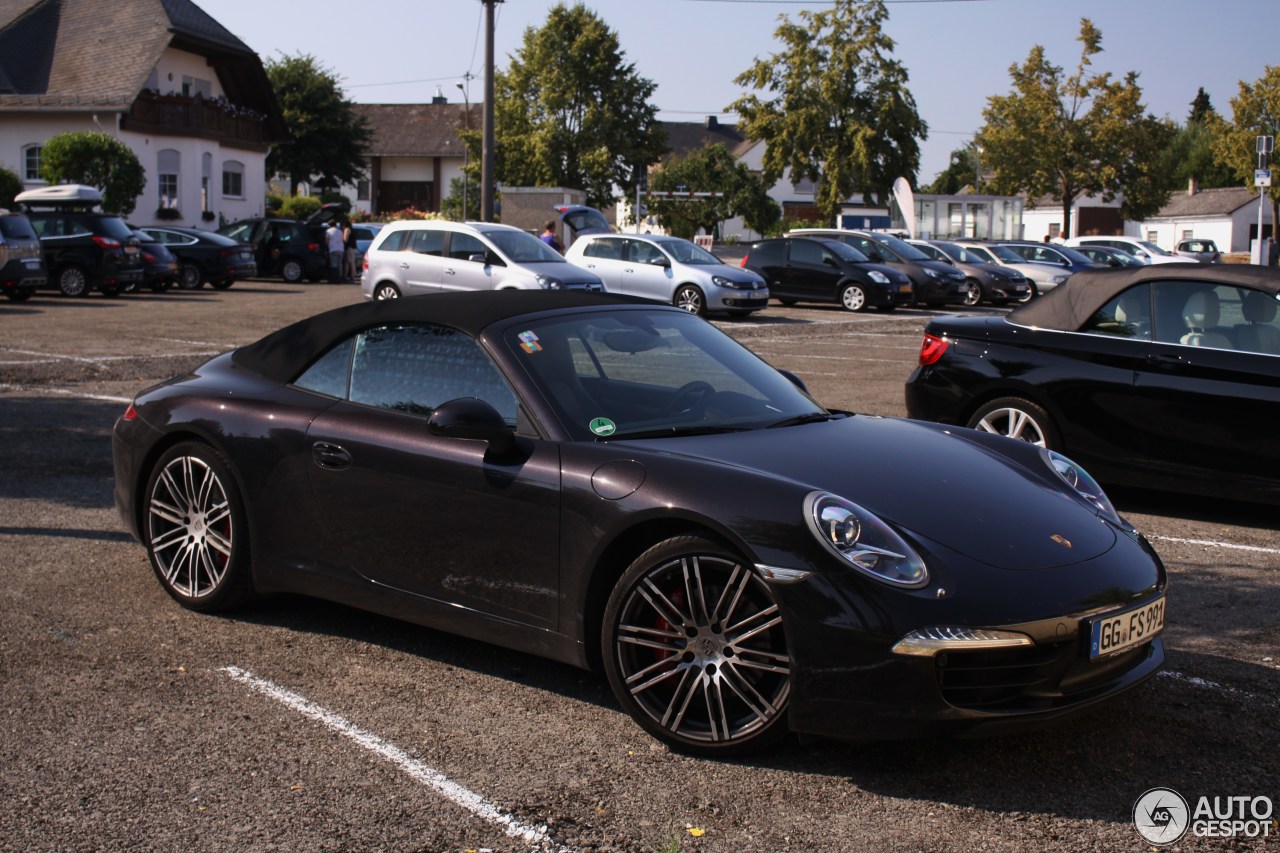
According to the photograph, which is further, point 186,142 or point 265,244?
point 186,142

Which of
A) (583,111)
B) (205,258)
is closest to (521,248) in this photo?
(205,258)

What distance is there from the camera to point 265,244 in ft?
118

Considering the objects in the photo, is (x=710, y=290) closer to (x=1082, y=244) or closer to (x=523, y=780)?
(x=1082, y=244)

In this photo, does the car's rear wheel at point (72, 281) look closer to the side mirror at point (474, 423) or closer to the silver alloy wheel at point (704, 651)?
the side mirror at point (474, 423)

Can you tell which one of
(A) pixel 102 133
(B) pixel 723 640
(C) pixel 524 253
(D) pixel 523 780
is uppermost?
(A) pixel 102 133

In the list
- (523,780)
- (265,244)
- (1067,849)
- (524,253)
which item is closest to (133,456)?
(523,780)

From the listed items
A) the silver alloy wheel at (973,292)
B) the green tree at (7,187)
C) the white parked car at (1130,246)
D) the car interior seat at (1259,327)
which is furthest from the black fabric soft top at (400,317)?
the white parked car at (1130,246)

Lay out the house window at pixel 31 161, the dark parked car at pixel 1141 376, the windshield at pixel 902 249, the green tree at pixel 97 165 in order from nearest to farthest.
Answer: the dark parked car at pixel 1141 376 → the windshield at pixel 902 249 → the green tree at pixel 97 165 → the house window at pixel 31 161

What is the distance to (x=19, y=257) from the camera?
24703 millimetres

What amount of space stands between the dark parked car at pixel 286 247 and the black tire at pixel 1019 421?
29.3 metres

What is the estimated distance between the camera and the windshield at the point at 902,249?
104ft

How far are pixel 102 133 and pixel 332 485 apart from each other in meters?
41.3

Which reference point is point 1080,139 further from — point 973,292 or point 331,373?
point 331,373

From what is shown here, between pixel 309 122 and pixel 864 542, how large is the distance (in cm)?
6964
